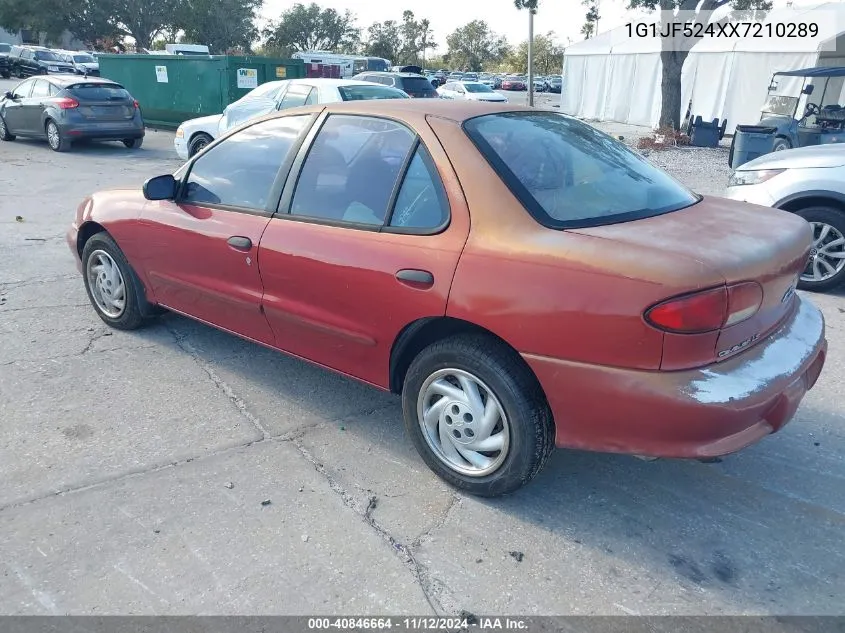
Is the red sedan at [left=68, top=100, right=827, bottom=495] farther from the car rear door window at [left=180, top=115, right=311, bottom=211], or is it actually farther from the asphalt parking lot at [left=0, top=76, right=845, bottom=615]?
the asphalt parking lot at [left=0, top=76, right=845, bottom=615]

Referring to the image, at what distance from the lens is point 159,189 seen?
12.8ft

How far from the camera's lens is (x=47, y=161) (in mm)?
13023

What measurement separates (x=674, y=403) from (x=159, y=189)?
9.98 feet

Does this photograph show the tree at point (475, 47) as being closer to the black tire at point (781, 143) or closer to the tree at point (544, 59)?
the tree at point (544, 59)

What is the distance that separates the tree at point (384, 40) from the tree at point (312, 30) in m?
4.31

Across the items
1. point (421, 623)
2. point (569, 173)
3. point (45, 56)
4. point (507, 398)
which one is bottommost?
point (421, 623)

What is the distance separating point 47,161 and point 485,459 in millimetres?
13108

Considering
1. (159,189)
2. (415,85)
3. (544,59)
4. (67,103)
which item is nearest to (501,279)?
(159,189)

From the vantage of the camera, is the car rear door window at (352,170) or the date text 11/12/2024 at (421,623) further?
the car rear door window at (352,170)

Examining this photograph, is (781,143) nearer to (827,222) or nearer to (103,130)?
(827,222)

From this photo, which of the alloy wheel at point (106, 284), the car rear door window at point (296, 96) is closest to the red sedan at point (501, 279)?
the alloy wheel at point (106, 284)

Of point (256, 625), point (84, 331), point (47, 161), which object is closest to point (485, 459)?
point (256, 625)

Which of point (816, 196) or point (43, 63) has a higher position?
point (43, 63)

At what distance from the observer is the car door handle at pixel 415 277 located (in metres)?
2.79
